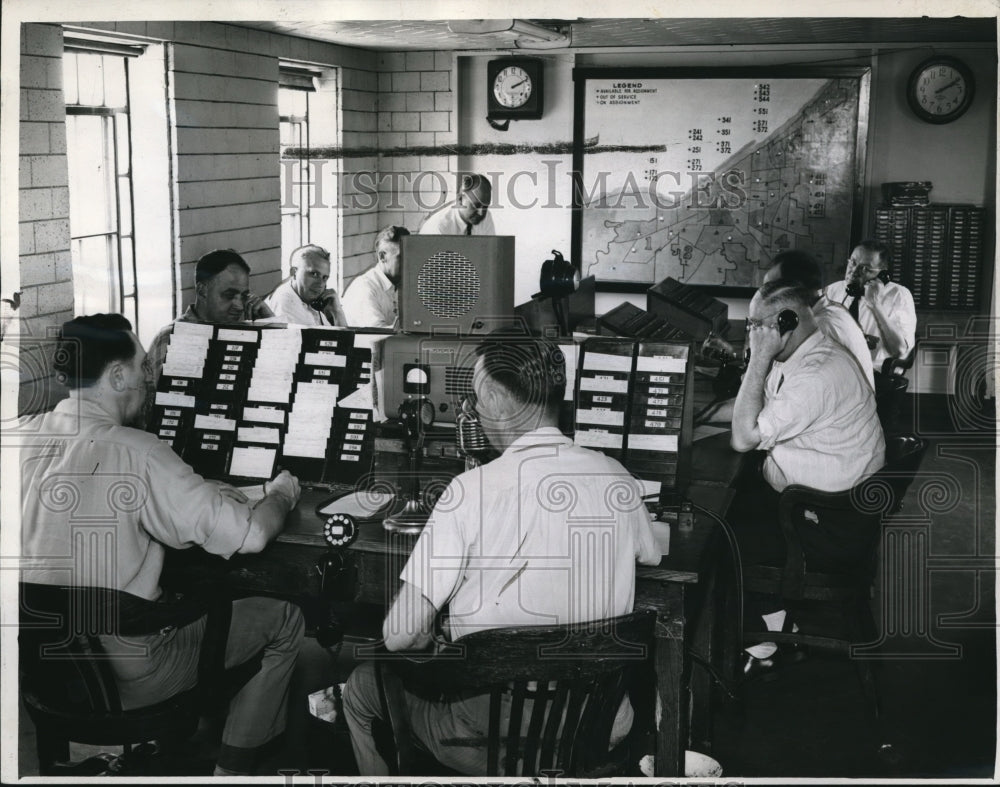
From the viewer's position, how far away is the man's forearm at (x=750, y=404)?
3.63 meters

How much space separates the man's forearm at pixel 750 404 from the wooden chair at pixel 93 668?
1896 millimetres

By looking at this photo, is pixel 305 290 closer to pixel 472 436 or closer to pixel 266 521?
pixel 472 436

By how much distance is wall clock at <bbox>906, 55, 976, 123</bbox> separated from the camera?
24.3 ft

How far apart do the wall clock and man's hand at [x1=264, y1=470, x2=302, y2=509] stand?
6.21 meters

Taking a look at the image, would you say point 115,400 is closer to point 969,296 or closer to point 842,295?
point 842,295

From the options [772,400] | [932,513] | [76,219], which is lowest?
[932,513]

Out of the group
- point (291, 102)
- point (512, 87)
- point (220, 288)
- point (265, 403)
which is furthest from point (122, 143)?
point (512, 87)

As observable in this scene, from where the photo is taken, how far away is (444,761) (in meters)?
2.39

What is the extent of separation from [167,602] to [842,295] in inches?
213

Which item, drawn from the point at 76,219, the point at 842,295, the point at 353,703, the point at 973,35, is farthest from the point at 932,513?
the point at 76,219

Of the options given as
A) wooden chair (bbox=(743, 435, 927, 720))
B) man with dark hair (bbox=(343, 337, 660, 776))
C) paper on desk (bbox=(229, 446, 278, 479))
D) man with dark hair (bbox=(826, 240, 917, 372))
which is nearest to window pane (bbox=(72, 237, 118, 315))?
paper on desk (bbox=(229, 446, 278, 479))

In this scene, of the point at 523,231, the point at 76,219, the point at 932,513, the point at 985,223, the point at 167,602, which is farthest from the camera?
the point at 523,231

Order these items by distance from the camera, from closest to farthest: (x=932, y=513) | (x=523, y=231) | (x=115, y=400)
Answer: (x=115, y=400)
(x=932, y=513)
(x=523, y=231)

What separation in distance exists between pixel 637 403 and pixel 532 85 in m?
5.41
